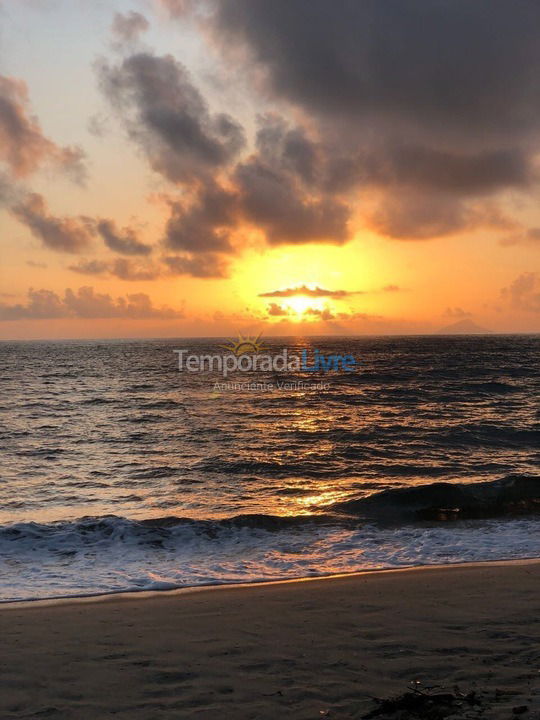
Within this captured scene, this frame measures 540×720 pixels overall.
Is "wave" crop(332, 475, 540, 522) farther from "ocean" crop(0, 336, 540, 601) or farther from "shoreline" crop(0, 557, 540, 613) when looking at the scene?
"shoreline" crop(0, 557, 540, 613)

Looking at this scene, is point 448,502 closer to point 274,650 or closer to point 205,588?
point 205,588

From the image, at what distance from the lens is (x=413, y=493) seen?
58.2ft

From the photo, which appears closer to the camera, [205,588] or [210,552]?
→ [205,588]

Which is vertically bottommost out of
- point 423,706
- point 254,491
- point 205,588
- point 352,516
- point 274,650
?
point 254,491

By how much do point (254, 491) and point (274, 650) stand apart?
468 inches

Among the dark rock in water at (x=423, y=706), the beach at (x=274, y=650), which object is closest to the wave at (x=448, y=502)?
the beach at (x=274, y=650)

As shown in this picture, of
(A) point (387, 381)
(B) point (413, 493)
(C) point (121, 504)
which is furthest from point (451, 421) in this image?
(A) point (387, 381)

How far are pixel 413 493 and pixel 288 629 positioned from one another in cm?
1069

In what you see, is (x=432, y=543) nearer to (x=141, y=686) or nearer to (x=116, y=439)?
(x=141, y=686)

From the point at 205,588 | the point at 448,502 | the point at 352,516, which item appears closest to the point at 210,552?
the point at 205,588

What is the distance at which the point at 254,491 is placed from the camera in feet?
62.6

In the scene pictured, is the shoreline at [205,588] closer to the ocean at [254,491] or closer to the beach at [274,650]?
the beach at [274,650]

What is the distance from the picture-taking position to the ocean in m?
12.2

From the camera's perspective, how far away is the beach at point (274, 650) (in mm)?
5910
